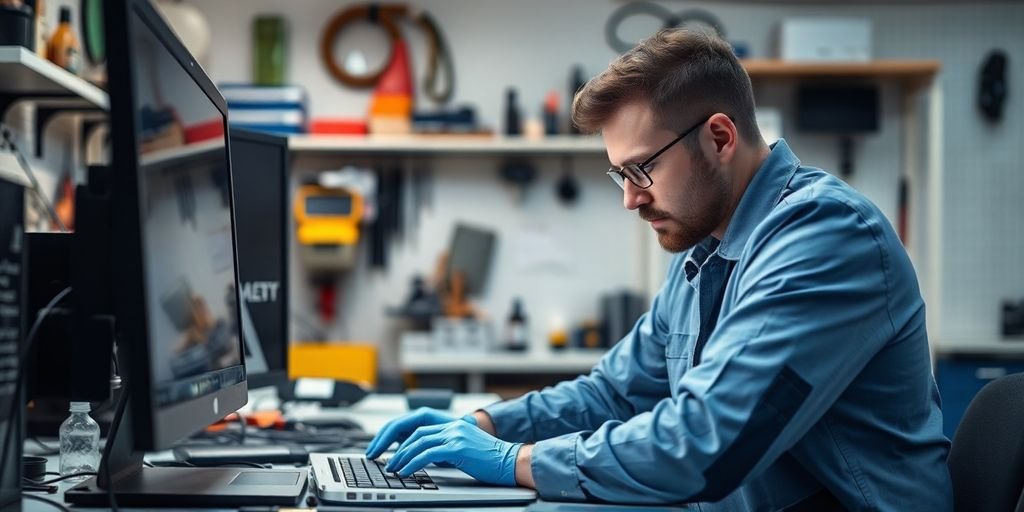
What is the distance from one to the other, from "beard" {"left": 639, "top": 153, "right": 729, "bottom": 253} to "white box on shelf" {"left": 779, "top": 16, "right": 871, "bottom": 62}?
9.50 feet

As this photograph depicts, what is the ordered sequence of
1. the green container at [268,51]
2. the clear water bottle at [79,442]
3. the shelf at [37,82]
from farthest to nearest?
Answer: the green container at [268,51] < the shelf at [37,82] < the clear water bottle at [79,442]

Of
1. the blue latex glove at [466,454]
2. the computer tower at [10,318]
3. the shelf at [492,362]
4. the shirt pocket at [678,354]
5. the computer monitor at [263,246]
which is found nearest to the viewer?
the computer tower at [10,318]

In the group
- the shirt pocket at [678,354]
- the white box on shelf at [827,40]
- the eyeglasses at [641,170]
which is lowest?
the shirt pocket at [678,354]

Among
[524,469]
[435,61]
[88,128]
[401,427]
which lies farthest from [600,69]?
[524,469]

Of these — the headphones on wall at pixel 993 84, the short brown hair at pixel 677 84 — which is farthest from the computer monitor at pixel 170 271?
the headphones on wall at pixel 993 84

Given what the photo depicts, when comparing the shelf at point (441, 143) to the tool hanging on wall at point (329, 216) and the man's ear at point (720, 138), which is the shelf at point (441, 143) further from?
the man's ear at point (720, 138)

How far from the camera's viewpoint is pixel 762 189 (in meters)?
1.41

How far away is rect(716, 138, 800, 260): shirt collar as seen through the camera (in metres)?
1.40

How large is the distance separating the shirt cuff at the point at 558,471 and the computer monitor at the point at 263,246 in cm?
76

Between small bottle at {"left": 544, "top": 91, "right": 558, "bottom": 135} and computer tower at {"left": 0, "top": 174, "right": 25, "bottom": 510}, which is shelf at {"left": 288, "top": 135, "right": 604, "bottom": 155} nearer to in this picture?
small bottle at {"left": 544, "top": 91, "right": 558, "bottom": 135}

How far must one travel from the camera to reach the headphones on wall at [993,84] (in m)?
4.31

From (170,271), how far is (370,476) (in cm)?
39

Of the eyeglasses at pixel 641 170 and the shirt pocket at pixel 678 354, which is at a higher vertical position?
the eyeglasses at pixel 641 170

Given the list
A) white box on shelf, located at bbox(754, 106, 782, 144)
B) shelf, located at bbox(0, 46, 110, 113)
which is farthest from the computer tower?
white box on shelf, located at bbox(754, 106, 782, 144)
